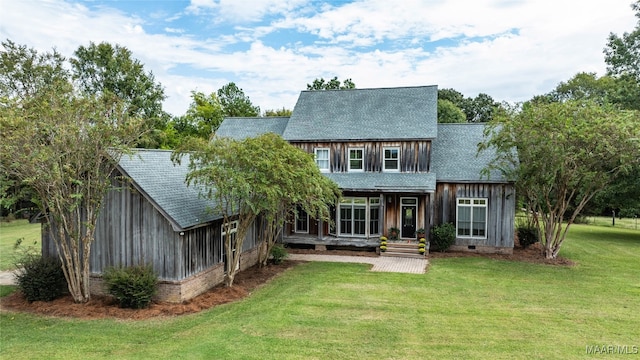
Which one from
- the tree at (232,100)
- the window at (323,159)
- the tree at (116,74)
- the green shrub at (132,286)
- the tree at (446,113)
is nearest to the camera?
the green shrub at (132,286)

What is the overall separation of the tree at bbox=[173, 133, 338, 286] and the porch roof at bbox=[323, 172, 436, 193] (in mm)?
5981

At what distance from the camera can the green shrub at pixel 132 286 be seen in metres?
11.7

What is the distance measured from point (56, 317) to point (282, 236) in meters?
11.7

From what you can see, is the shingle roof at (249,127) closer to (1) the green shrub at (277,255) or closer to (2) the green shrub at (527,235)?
(1) the green shrub at (277,255)

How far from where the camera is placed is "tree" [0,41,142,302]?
35.2 ft

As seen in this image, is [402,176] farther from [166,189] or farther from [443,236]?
[166,189]

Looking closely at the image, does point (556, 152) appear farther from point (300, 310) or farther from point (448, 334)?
point (300, 310)

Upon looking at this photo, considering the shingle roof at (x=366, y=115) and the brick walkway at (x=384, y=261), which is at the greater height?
the shingle roof at (x=366, y=115)

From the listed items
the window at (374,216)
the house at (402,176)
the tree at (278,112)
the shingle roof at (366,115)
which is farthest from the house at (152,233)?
the tree at (278,112)

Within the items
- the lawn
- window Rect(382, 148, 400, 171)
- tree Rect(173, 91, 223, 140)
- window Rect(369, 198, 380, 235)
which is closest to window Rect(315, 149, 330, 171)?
window Rect(382, 148, 400, 171)

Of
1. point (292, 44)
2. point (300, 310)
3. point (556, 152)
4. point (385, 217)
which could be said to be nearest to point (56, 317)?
point (300, 310)

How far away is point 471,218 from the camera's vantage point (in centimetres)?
2048

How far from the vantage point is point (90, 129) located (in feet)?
36.8

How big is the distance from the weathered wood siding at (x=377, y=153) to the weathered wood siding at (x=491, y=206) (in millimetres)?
1694
